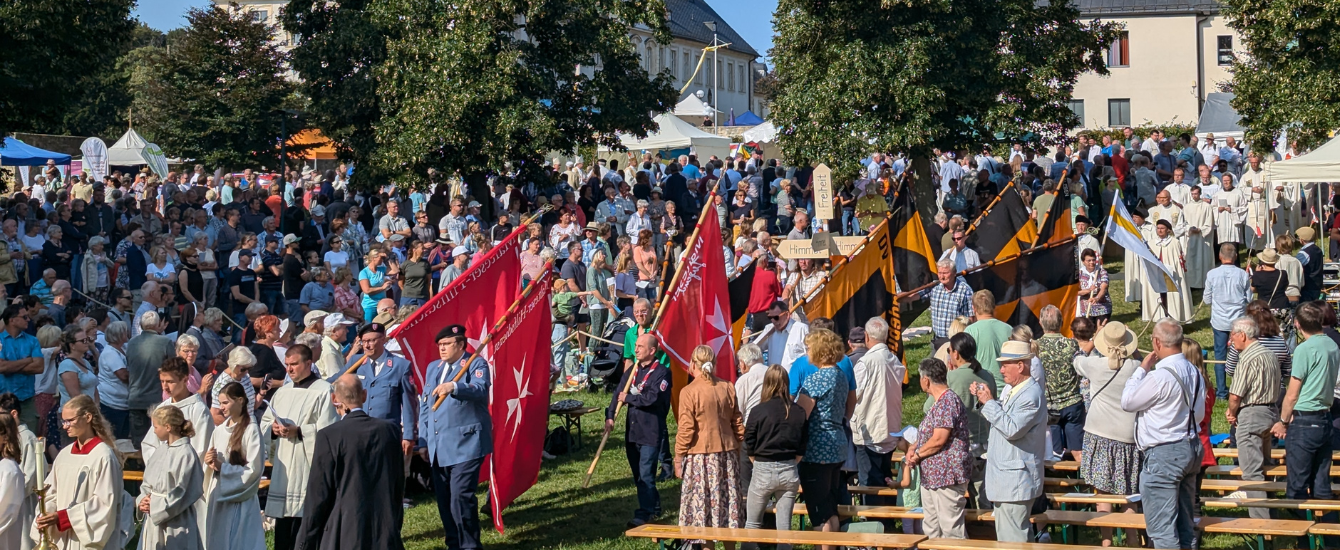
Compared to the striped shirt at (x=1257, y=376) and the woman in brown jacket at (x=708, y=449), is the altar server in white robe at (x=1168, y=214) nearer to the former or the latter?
the striped shirt at (x=1257, y=376)

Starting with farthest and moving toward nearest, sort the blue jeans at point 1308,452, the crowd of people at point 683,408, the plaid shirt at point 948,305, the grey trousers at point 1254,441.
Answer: the plaid shirt at point 948,305
the grey trousers at point 1254,441
the blue jeans at point 1308,452
the crowd of people at point 683,408

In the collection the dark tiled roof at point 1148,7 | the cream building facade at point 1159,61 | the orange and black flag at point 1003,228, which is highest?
the dark tiled roof at point 1148,7

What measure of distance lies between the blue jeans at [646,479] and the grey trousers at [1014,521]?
3.04 meters

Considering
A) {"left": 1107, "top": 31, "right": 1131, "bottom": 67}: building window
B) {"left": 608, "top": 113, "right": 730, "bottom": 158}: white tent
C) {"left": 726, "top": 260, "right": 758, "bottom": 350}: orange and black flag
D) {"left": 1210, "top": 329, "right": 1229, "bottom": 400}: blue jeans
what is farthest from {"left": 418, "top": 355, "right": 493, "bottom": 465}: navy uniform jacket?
{"left": 1107, "top": 31, "right": 1131, "bottom": 67}: building window

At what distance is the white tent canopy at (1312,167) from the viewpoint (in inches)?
728

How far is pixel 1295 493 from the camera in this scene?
10727mm

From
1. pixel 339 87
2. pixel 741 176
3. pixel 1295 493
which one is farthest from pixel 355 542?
pixel 741 176

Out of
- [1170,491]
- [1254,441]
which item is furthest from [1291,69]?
[1170,491]

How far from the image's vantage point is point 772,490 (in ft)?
32.6

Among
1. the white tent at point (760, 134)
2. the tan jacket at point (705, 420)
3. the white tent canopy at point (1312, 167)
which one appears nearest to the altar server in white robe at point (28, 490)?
the tan jacket at point (705, 420)

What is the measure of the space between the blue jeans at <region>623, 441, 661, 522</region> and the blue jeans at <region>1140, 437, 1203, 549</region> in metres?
3.81

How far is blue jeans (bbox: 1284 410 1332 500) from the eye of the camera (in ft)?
34.6

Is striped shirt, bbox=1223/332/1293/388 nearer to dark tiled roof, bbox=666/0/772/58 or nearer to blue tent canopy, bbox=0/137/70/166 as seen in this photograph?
blue tent canopy, bbox=0/137/70/166

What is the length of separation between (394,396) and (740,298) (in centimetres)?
488
